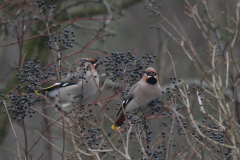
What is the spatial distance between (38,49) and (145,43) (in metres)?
4.45

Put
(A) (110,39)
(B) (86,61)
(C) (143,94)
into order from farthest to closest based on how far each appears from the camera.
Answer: (A) (110,39) → (C) (143,94) → (B) (86,61)

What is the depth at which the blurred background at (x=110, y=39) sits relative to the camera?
733cm

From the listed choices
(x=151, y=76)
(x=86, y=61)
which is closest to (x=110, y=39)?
(x=151, y=76)

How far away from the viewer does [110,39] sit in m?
11.9

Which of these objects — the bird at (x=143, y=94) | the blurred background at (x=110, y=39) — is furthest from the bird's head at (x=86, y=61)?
the blurred background at (x=110, y=39)

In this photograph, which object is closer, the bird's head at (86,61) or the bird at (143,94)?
the bird's head at (86,61)

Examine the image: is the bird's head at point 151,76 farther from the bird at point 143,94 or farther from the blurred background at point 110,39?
the blurred background at point 110,39

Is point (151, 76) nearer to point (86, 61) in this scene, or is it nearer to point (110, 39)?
point (86, 61)

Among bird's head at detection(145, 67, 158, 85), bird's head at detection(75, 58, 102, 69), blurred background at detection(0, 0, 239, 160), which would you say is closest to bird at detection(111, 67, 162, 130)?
bird's head at detection(145, 67, 158, 85)

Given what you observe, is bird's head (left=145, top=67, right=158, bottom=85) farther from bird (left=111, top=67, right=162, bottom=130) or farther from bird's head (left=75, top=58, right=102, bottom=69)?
bird's head (left=75, top=58, right=102, bottom=69)

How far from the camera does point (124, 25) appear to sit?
11.8 metres

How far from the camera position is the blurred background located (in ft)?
24.0

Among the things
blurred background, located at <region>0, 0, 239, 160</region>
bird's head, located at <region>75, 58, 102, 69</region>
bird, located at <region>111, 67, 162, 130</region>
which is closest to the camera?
bird's head, located at <region>75, 58, 102, 69</region>

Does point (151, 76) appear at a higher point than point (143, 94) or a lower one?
higher
